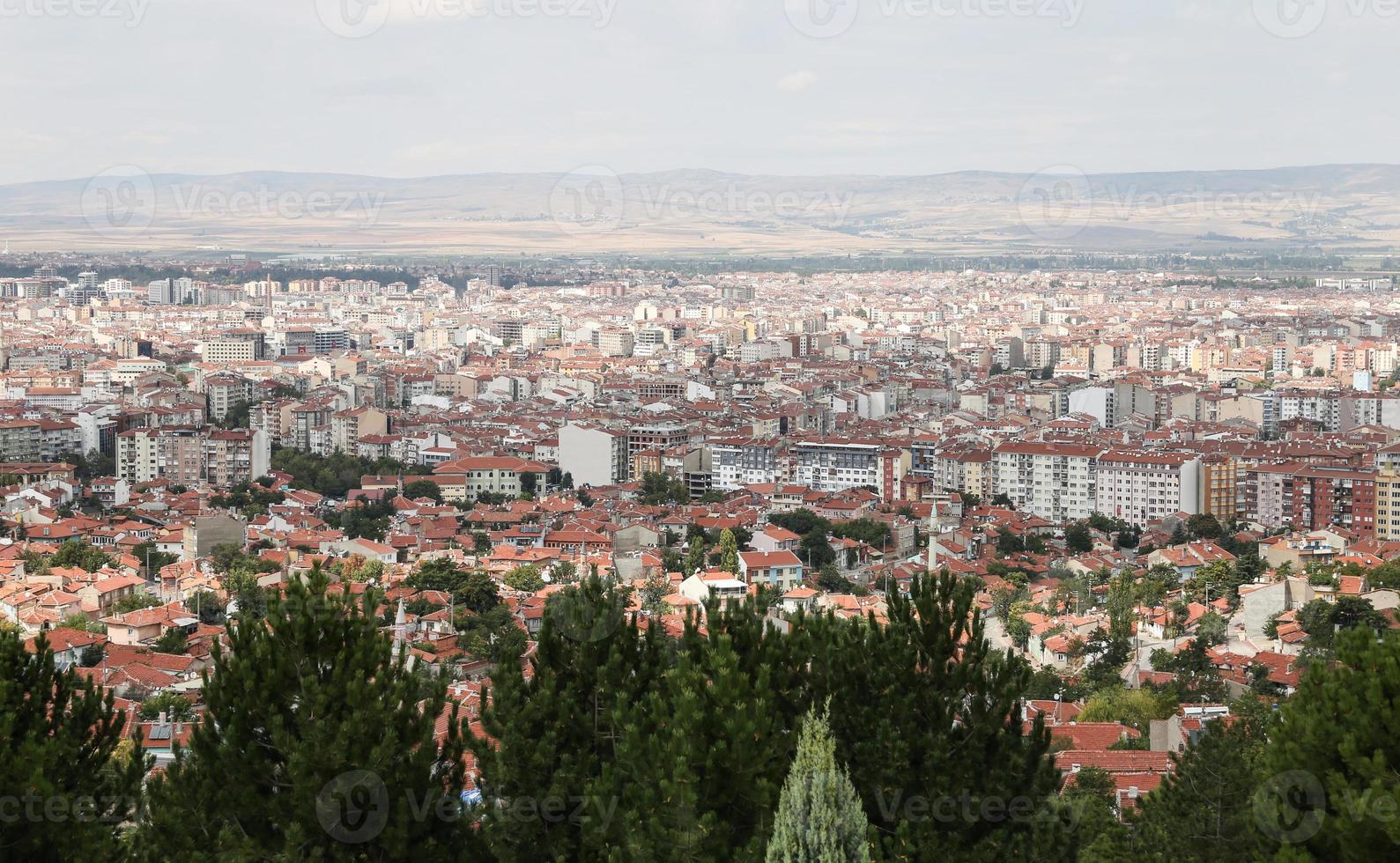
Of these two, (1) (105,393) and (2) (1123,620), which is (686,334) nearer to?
(1) (105,393)

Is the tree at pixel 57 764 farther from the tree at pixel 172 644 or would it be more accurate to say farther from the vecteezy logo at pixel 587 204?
the vecteezy logo at pixel 587 204

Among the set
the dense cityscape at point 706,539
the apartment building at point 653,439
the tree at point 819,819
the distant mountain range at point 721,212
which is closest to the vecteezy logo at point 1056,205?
the distant mountain range at point 721,212

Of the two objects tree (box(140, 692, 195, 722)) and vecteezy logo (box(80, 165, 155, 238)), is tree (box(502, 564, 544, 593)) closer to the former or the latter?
tree (box(140, 692, 195, 722))

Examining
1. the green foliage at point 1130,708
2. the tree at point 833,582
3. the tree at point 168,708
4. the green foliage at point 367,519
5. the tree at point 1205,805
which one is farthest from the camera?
the green foliage at point 367,519

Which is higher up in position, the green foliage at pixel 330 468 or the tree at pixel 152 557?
the tree at pixel 152 557

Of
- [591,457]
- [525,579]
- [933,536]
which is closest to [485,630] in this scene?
[525,579]

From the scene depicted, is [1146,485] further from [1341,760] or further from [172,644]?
[1341,760]
